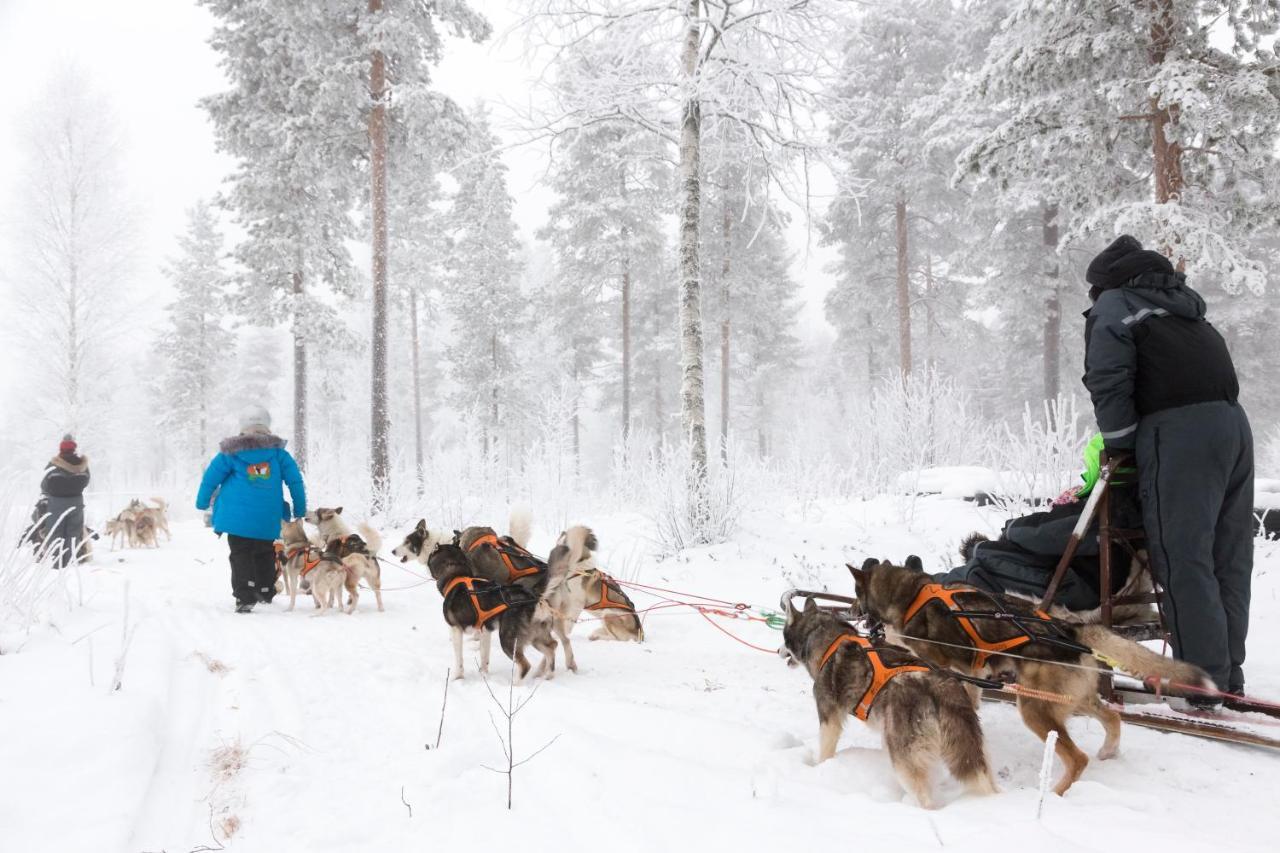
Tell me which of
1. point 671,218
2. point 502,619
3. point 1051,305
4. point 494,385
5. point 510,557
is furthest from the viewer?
point 494,385

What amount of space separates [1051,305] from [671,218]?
13520mm

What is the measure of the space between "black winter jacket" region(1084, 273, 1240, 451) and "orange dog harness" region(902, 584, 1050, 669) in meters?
1.10

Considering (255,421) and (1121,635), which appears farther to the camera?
(255,421)

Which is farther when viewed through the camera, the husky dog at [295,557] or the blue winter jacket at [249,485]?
the husky dog at [295,557]

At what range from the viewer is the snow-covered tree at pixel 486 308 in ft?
78.8

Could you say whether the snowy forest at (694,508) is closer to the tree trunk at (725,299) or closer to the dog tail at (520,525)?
the dog tail at (520,525)

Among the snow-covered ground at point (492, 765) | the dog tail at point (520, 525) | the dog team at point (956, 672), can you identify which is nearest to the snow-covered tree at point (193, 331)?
the dog tail at point (520, 525)

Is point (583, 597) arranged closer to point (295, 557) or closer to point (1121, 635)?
point (1121, 635)

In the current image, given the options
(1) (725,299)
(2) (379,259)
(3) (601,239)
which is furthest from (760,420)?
(2) (379,259)

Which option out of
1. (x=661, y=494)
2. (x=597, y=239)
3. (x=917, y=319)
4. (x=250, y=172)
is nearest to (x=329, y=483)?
(x=250, y=172)

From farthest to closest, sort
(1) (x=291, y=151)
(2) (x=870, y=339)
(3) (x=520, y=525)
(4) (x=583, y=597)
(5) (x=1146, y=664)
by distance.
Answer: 1. (2) (x=870, y=339)
2. (1) (x=291, y=151)
3. (3) (x=520, y=525)
4. (4) (x=583, y=597)
5. (5) (x=1146, y=664)

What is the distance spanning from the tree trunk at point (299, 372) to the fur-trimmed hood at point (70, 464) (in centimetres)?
604

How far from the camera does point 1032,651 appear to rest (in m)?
2.72

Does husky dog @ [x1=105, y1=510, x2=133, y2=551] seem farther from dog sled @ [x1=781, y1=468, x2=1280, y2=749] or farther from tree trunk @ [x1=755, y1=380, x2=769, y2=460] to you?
tree trunk @ [x1=755, y1=380, x2=769, y2=460]
